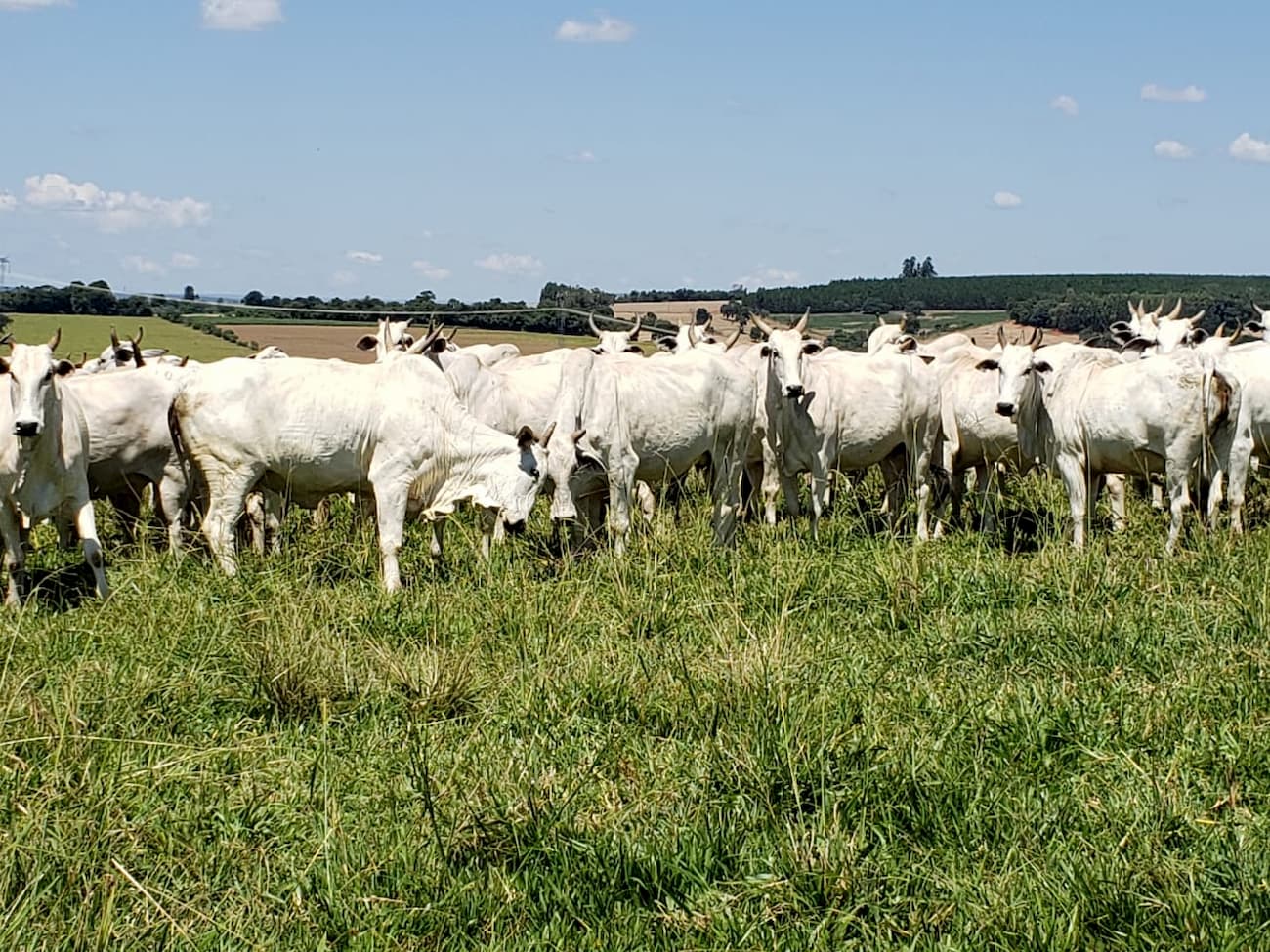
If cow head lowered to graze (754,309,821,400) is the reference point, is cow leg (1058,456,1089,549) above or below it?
below

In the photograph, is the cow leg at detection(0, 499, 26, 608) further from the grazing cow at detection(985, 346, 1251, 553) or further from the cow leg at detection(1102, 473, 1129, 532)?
the cow leg at detection(1102, 473, 1129, 532)

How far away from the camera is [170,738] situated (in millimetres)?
6910

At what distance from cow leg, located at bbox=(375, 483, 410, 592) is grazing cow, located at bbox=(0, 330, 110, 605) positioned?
6.79 feet

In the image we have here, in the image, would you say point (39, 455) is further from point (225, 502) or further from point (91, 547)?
point (225, 502)

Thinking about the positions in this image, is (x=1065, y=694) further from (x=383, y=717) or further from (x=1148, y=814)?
(x=383, y=717)

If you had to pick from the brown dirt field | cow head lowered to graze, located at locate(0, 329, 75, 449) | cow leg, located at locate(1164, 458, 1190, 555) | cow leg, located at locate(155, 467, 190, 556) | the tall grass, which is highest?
cow head lowered to graze, located at locate(0, 329, 75, 449)

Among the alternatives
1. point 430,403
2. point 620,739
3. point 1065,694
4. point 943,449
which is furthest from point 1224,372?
point 620,739

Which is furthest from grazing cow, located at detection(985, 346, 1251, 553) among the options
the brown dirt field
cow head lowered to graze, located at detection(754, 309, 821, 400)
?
the brown dirt field

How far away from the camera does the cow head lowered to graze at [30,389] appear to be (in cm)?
985

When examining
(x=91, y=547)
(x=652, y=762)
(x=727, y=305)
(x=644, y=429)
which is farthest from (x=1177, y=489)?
(x=727, y=305)

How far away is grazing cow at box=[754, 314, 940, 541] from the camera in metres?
14.4

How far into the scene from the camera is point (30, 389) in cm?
1000

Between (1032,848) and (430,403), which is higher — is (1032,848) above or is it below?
below

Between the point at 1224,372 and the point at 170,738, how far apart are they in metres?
9.09
